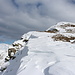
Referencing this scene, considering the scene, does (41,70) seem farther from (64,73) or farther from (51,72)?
(64,73)

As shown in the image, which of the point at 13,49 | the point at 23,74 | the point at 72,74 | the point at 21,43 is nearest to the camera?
the point at 72,74

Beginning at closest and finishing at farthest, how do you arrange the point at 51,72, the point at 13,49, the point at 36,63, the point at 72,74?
the point at 72,74
the point at 51,72
the point at 36,63
the point at 13,49

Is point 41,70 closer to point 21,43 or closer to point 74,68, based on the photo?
point 74,68

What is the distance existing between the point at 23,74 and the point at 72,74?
2.32 m

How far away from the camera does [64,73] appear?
474 centimetres

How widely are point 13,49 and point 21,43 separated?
2957mm

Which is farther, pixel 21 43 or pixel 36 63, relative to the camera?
pixel 21 43

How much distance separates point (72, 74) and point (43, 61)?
2395 mm

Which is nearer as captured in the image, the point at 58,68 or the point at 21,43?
the point at 58,68

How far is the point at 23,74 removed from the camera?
5.41 metres

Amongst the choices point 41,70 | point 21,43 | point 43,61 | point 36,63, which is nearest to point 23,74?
point 41,70

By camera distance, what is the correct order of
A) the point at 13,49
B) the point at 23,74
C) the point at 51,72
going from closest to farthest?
the point at 51,72 → the point at 23,74 → the point at 13,49

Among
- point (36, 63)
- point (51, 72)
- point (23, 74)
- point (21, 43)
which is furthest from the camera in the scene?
point (21, 43)

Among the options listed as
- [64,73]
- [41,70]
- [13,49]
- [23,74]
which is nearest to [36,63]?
[41,70]
